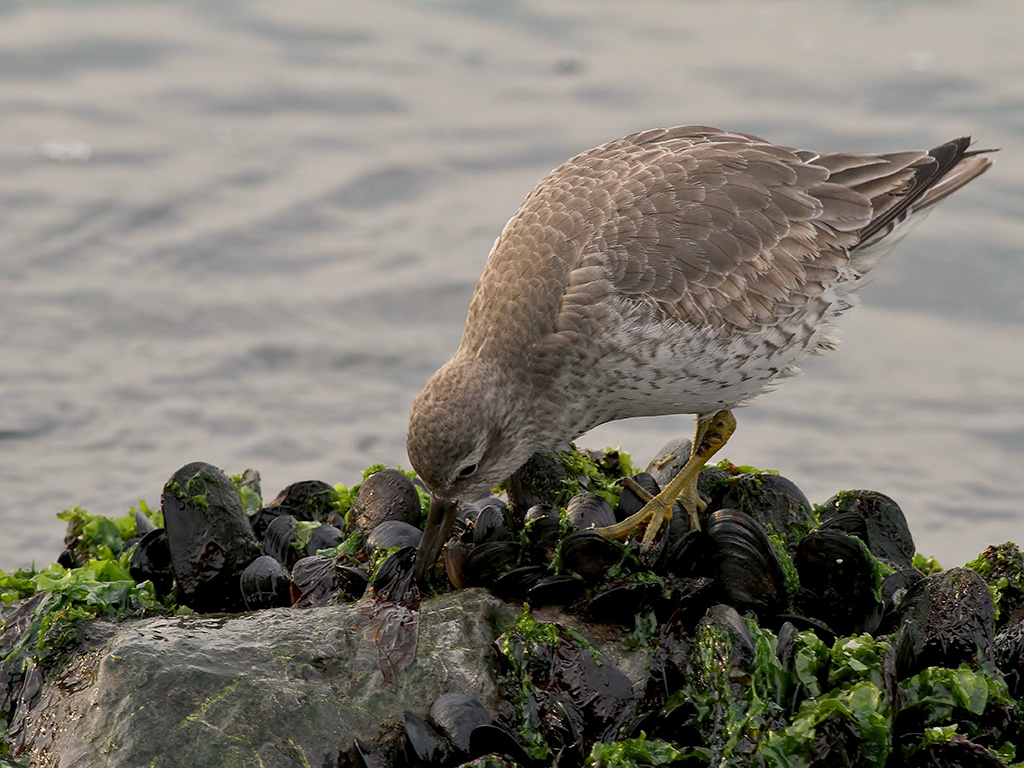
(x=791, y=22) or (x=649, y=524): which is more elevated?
(x=791, y=22)

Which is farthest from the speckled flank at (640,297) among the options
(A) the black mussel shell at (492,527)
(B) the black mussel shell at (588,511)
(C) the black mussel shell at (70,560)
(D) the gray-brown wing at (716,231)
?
(C) the black mussel shell at (70,560)

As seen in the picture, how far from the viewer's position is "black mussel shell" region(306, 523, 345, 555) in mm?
5945

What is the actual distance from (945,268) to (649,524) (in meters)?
6.48

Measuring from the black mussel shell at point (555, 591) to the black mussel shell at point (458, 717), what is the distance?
2.19ft

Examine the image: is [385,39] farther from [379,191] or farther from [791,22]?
[791,22]

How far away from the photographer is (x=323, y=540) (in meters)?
5.96

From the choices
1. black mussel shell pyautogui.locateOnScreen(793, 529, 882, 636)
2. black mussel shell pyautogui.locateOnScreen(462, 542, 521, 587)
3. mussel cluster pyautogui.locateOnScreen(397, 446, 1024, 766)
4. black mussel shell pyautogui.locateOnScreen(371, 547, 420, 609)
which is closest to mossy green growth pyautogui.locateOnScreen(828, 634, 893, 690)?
mussel cluster pyautogui.locateOnScreen(397, 446, 1024, 766)

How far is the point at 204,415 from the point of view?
32.8 feet

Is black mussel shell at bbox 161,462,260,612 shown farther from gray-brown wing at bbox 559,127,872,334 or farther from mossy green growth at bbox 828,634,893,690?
mossy green growth at bbox 828,634,893,690

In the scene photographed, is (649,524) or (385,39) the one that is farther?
(385,39)

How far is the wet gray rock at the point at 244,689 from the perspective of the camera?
4.29 meters

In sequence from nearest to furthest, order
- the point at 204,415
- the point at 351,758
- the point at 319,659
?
the point at 351,758 < the point at 319,659 < the point at 204,415

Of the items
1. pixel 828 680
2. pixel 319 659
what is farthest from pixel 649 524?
pixel 319 659

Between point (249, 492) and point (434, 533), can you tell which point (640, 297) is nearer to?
point (434, 533)
